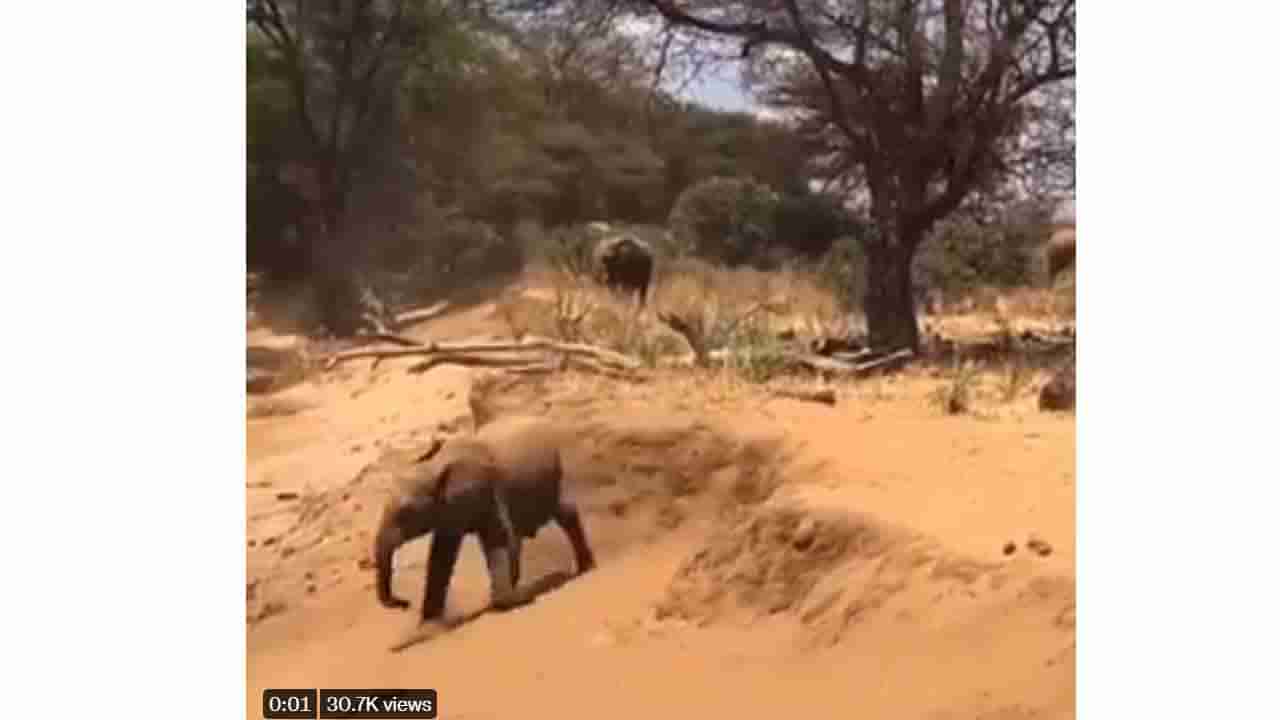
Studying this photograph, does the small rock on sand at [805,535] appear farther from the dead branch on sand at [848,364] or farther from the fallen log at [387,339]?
the fallen log at [387,339]

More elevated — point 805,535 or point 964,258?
point 964,258

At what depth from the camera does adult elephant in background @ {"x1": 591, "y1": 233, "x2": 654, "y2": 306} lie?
241 centimetres

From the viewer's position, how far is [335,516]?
2.43 meters

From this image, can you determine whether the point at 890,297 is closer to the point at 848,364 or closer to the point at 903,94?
the point at 848,364

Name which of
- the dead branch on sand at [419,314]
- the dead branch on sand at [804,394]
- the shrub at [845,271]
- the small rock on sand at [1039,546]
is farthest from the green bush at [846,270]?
the dead branch on sand at [419,314]

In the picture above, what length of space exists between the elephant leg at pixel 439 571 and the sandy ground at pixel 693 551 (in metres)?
0.01

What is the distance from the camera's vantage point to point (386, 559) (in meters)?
2.42

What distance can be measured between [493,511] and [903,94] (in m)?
0.79

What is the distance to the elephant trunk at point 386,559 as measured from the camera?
7.92ft

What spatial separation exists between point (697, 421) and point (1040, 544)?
1.58 ft

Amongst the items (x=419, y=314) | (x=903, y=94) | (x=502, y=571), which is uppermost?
(x=903, y=94)

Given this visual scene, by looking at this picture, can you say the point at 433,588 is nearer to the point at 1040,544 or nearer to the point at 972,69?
the point at 1040,544

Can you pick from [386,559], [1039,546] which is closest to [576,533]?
[386,559]
